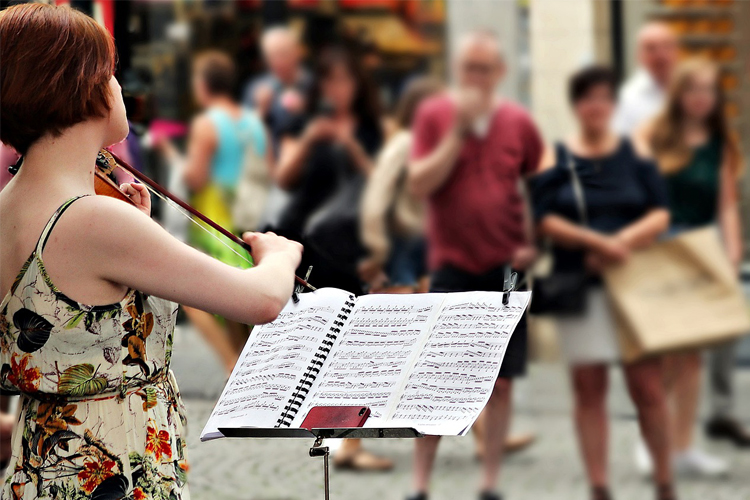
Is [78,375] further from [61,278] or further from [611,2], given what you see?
[611,2]

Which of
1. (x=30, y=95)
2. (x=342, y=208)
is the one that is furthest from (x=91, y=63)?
(x=342, y=208)

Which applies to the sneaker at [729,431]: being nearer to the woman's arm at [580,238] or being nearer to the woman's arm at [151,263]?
the woman's arm at [580,238]

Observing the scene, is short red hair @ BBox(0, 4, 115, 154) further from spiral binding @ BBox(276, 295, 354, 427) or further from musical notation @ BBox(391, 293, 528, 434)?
musical notation @ BBox(391, 293, 528, 434)

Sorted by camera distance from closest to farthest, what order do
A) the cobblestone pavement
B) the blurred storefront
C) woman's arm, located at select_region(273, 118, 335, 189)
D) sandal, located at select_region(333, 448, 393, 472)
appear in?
the cobblestone pavement, sandal, located at select_region(333, 448, 393, 472), woman's arm, located at select_region(273, 118, 335, 189), the blurred storefront

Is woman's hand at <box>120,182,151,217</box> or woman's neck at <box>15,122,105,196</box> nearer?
woman's neck at <box>15,122,105,196</box>

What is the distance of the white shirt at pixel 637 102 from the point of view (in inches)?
149

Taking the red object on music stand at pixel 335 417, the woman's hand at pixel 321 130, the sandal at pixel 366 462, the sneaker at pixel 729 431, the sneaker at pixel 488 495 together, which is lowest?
the sneaker at pixel 488 495

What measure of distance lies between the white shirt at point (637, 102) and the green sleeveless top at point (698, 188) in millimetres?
212

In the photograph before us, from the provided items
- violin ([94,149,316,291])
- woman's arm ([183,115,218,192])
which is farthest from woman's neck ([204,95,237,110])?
violin ([94,149,316,291])

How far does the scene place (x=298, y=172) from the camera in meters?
4.10

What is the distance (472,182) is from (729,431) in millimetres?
1588

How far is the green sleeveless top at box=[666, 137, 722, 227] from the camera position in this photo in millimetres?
3766

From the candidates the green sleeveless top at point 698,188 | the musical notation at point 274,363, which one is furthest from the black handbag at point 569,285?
the musical notation at point 274,363

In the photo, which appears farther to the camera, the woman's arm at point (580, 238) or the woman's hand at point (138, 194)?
the woman's arm at point (580, 238)
